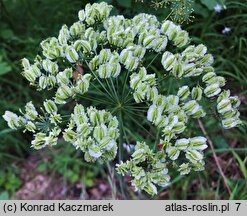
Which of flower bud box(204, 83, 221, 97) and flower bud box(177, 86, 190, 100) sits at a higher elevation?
flower bud box(204, 83, 221, 97)

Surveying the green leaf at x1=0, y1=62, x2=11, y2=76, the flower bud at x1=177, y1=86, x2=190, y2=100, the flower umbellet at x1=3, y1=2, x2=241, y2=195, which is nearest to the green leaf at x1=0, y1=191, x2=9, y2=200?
the green leaf at x1=0, y1=62, x2=11, y2=76

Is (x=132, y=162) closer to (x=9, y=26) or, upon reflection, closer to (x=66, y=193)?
(x=66, y=193)

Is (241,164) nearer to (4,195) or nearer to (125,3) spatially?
(125,3)

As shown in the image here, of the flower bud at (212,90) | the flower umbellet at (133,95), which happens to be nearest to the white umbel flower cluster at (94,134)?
the flower umbellet at (133,95)

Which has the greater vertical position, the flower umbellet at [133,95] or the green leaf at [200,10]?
the green leaf at [200,10]

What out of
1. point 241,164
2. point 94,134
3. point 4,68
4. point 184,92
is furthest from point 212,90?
point 4,68

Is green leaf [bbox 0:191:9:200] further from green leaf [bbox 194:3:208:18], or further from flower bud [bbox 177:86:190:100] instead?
green leaf [bbox 194:3:208:18]

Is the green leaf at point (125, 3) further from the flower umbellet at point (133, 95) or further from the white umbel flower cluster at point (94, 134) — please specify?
the white umbel flower cluster at point (94, 134)

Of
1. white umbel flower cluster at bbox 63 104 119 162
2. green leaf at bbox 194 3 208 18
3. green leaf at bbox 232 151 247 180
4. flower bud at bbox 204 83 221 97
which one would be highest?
green leaf at bbox 194 3 208 18
